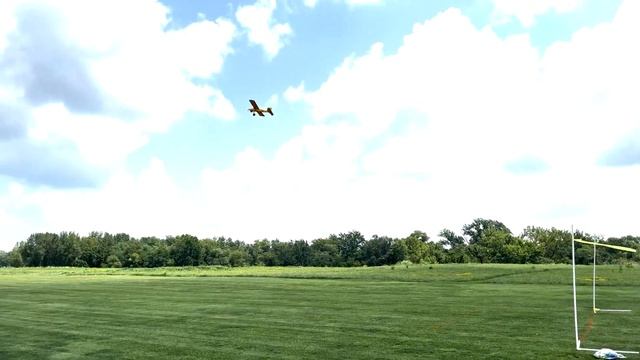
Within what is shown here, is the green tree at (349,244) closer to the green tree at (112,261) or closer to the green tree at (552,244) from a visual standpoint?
the green tree at (552,244)

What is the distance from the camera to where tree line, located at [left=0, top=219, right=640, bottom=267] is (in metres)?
121

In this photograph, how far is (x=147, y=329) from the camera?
18.0 metres

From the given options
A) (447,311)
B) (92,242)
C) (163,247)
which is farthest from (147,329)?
(92,242)

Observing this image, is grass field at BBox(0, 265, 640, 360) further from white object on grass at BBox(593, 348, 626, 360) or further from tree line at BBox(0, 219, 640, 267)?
tree line at BBox(0, 219, 640, 267)

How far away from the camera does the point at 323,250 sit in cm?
16350

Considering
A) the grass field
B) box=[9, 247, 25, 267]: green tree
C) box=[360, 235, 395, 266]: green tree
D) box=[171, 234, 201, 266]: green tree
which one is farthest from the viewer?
box=[9, 247, 25, 267]: green tree

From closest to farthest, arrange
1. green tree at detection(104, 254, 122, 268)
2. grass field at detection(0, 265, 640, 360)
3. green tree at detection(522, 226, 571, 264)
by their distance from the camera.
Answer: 1. grass field at detection(0, 265, 640, 360)
2. green tree at detection(522, 226, 571, 264)
3. green tree at detection(104, 254, 122, 268)

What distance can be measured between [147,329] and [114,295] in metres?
16.6

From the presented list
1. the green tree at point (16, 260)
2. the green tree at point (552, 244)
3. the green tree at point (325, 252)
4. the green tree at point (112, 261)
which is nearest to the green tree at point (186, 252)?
the green tree at point (112, 261)

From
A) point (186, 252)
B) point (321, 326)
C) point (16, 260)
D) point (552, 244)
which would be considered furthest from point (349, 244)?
point (321, 326)

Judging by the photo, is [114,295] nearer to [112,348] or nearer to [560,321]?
[112,348]

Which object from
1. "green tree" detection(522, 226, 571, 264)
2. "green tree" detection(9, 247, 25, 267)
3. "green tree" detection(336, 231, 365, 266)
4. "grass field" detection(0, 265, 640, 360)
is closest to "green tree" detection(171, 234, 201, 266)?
"green tree" detection(336, 231, 365, 266)

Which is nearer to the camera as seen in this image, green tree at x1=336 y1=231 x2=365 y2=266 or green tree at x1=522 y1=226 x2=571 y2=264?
green tree at x1=522 y1=226 x2=571 y2=264

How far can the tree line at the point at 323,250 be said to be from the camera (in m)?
121
